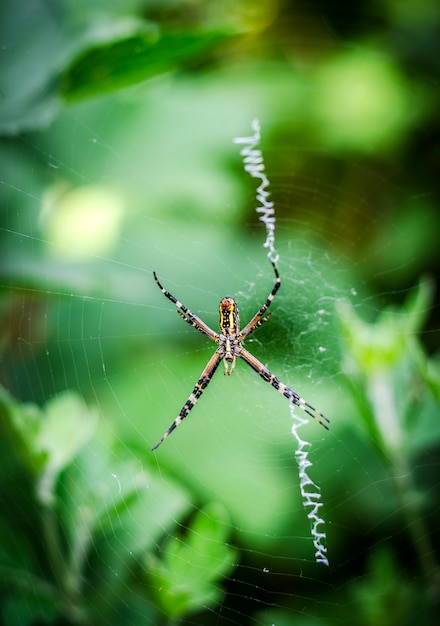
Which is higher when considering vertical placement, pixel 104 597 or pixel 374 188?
pixel 374 188

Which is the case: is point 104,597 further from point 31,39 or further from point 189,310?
point 31,39

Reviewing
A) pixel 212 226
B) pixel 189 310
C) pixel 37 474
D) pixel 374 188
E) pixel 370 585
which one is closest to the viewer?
pixel 37 474

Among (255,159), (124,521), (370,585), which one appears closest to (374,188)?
(255,159)

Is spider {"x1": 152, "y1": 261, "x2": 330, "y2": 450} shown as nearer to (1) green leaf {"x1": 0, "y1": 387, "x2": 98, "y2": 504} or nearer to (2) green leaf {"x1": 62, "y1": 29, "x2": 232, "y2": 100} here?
(1) green leaf {"x1": 0, "y1": 387, "x2": 98, "y2": 504}

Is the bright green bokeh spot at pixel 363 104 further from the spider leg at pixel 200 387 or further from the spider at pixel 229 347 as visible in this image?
the spider leg at pixel 200 387

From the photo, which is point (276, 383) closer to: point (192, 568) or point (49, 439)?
point (192, 568)

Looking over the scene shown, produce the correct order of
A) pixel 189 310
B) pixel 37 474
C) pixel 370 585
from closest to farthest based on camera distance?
pixel 37 474 < pixel 370 585 < pixel 189 310

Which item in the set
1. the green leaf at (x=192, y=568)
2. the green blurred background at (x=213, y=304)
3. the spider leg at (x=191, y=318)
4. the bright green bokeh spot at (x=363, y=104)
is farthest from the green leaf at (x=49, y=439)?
the bright green bokeh spot at (x=363, y=104)

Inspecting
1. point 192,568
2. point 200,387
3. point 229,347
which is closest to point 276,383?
point 229,347
